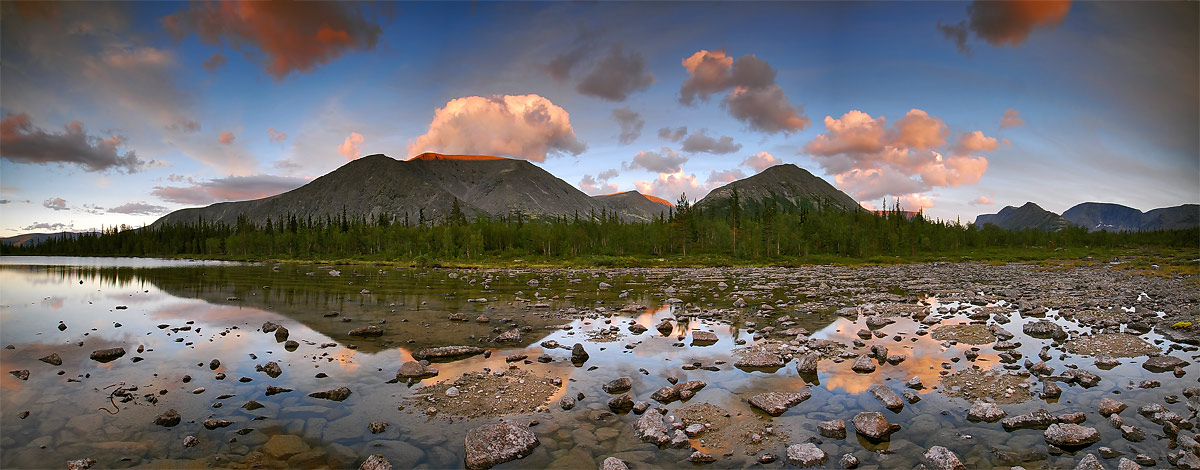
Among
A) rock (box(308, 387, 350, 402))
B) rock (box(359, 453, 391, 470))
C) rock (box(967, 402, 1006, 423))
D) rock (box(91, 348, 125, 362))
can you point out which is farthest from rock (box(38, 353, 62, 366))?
rock (box(967, 402, 1006, 423))

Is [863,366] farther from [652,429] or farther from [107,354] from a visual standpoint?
[107,354]

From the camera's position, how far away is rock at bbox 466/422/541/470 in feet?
30.5

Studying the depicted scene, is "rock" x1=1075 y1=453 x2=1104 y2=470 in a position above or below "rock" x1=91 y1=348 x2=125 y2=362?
above

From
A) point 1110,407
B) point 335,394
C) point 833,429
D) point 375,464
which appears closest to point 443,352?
point 335,394

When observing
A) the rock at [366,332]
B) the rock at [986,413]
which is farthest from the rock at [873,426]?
the rock at [366,332]

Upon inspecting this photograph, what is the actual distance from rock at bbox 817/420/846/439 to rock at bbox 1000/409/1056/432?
3.69m

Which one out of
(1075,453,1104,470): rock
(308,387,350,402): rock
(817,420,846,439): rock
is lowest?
(308,387,350,402): rock

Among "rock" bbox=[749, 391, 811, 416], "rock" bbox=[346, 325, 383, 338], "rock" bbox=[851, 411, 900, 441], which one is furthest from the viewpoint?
"rock" bbox=[346, 325, 383, 338]

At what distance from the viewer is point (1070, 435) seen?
976cm

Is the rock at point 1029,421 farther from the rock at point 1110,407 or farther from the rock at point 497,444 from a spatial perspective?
the rock at point 497,444

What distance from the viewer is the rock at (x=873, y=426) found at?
10.3 m

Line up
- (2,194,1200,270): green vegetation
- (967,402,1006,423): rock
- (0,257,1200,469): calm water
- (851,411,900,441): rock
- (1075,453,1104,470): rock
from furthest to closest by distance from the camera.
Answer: (2,194,1200,270): green vegetation → (967,402,1006,423): rock → (851,411,900,441): rock → (0,257,1200,469): calm water → (1075,453,1104,470): rock

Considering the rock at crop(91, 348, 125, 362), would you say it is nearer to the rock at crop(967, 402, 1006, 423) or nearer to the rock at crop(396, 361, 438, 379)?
the rock at crop(396, 361, 438, 379)

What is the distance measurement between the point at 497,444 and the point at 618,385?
4898mm
